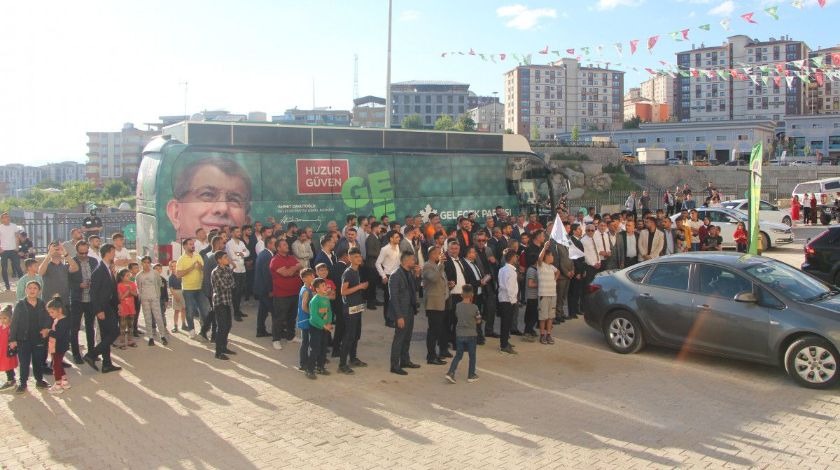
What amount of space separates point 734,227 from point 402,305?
1613cm

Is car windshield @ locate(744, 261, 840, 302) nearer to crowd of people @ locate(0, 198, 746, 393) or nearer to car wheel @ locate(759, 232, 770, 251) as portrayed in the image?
crowd of people @ locate(0, 198, 746, 393)

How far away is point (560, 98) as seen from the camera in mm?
136500

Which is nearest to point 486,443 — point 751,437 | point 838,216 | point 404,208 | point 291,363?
point 751,437

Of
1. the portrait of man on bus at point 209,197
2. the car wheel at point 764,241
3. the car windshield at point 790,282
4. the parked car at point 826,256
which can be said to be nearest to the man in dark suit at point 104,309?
the portrait of man on bus at point 209,197

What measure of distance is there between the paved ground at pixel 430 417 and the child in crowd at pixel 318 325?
30 cm

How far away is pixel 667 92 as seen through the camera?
539 ft

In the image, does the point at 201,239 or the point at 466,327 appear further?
the point at 201,239

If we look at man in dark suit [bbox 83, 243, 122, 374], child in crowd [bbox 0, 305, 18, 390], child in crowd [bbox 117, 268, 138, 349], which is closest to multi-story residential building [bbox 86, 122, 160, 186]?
child in crowd [bbox 117, 268, 138, 349]

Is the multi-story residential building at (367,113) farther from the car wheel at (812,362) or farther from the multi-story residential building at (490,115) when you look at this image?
the car wheel at (812,362)

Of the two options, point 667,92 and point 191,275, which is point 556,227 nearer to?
point 191,275

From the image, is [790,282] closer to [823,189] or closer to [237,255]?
[237,255]

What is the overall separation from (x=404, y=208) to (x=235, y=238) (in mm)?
4976

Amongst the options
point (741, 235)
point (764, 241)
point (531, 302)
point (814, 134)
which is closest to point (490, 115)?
point (814, 134)

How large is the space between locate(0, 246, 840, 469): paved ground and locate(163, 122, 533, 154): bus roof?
547cm
